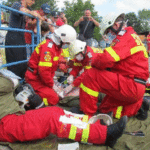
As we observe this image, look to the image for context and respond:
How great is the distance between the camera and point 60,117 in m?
1.75

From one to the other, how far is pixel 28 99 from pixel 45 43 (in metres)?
0.96

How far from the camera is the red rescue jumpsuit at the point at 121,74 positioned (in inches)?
80.5

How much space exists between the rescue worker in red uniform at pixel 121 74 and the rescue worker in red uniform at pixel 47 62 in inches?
28.2

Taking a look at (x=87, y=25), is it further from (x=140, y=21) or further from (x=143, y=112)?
(x=140, y=21)

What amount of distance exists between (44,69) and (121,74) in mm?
1218

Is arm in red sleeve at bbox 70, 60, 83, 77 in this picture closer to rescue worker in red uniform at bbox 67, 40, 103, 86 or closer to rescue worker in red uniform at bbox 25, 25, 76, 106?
rescue worker in red uniform at bbox 67, 40, 103, 86

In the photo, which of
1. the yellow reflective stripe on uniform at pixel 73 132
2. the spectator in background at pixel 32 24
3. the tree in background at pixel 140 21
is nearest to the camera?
the yellow reflective stripe on uniform at pixel 73 132

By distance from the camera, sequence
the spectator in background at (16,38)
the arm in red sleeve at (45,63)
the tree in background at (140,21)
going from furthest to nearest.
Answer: the tree in background at (140,21) → the spectator in background at (16,38) → the arm in red sleeve at (45,63)

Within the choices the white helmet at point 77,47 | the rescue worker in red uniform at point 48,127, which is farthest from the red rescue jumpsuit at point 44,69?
the rescue worker in red uniform at point 48,127

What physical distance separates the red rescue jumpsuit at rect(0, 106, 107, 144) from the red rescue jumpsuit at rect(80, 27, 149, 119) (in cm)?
62

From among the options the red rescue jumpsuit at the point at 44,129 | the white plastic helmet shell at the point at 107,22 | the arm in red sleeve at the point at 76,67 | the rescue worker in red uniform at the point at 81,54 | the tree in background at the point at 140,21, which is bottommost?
the red rescue jumpsuit at the point at 44,129

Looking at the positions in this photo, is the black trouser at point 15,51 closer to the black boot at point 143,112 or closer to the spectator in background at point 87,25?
the black boot at point 143,112

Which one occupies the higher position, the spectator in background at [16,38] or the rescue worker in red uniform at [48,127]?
the spectator in background at [16,38]

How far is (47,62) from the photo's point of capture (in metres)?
2.68
